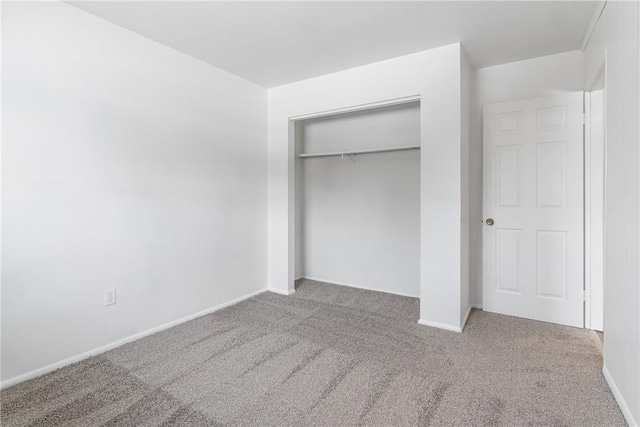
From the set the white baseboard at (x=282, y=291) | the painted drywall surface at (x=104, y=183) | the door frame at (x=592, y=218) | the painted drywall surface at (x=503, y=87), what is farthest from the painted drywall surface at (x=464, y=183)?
the painted drywall surface at (x=104, y=183)

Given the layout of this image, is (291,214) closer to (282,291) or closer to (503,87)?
(282,291)

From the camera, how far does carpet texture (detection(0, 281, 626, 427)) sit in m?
1.63

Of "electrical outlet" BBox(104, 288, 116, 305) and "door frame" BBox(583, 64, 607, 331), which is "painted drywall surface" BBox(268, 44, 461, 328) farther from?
"electrical outlet" BBox(104, 288, 116, 305)

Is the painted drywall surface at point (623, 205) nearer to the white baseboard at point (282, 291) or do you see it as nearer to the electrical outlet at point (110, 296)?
the white baseboard at point (282, 291)

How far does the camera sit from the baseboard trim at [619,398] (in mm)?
1497

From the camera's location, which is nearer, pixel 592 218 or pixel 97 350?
pixel 97 350

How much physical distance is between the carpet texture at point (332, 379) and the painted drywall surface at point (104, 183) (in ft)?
1.03

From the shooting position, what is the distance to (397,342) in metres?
2.46

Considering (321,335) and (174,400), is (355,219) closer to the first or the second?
(321,335)

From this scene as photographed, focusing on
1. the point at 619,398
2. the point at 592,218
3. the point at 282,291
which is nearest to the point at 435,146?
the point at 592,218

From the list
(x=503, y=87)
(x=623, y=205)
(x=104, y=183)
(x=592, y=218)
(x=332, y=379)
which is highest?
(x=503, y=87)

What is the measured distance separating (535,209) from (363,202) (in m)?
1.72

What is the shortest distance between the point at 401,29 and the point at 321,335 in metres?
2.45

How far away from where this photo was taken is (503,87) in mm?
3090
